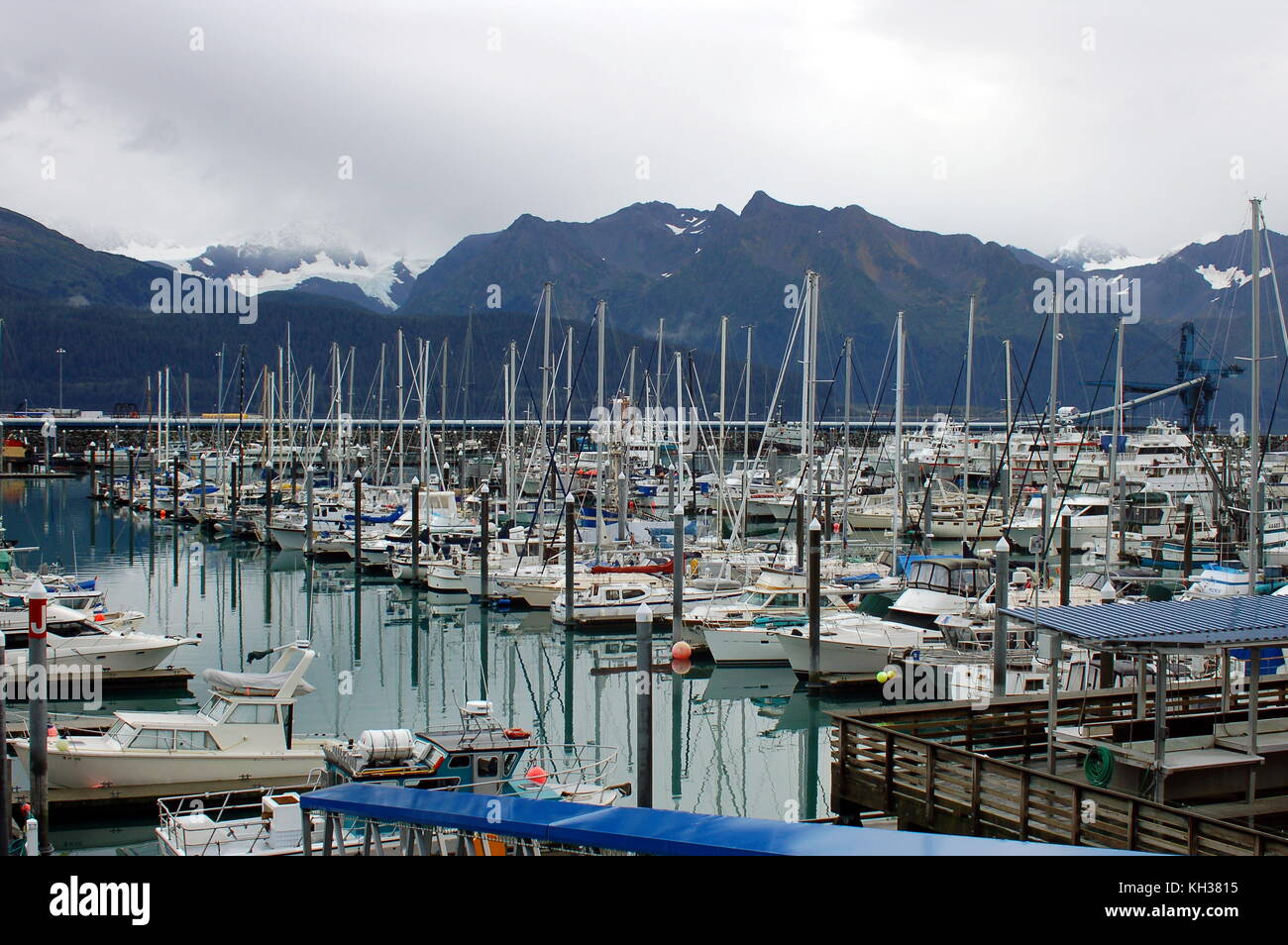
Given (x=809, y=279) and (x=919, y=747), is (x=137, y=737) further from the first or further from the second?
(x=809, y=279)

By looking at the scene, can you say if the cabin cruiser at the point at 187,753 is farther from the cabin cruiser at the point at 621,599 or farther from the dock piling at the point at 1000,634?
the cabin cruiser at the point at 621,599

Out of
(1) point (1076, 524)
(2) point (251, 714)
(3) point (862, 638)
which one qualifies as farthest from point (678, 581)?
(1) point (1076, 524)

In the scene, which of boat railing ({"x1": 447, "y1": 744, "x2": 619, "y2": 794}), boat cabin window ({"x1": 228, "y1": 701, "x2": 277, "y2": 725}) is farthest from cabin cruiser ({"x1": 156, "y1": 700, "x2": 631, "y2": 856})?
boat cabin window ({"x1": 228, "y1": 701, "x2": 277, "y2": 725})

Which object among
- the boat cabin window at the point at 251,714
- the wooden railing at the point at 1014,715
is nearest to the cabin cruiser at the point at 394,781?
the boat cabin window at the point at 251,714

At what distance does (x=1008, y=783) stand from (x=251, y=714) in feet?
50.1

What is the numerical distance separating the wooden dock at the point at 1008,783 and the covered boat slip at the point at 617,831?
180 inches

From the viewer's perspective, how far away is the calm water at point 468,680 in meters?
26.9

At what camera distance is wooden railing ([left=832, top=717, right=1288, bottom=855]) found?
11172 millimetres

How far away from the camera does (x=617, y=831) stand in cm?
800

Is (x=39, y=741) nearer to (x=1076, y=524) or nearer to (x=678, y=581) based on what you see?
(x=678, y=581)

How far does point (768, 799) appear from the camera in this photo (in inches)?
998

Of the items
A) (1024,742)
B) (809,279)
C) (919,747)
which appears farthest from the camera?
(809,279)
